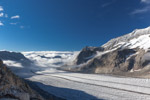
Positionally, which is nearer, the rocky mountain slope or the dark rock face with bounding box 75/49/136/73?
the rocky mountain slope

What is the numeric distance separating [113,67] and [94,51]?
1869 cm

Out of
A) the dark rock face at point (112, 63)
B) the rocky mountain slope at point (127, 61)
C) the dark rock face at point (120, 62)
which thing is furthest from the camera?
the dark rock face at point (112, 63)

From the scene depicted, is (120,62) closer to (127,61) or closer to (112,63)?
(112,63)

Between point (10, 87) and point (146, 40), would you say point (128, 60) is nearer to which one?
point (146, 40)

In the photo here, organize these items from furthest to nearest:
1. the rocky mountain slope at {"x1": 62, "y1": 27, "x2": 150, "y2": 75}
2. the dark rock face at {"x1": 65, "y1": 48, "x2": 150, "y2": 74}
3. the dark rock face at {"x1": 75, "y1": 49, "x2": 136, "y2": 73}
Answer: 1. the dark rock face at {"x1": 75, "y1": 49, "x2": 136, "y2": 73}
2. the dark rock face at {"x1": 65, "y1": 48, "x2": 150, "y2": 74}
3. the rocky mountain slope at {"x1": 62, "y1": 27, "x2": 150, "y2": 75}

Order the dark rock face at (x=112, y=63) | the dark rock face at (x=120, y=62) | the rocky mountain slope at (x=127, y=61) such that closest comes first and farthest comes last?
the rocky mountain slope at (x=127, y=61) → the dark rock face at (x=120, y=62) → the dark rock face at (x=112, y=63)

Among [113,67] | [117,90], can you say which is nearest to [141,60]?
[113,67]

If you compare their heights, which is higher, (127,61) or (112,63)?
(127,61)

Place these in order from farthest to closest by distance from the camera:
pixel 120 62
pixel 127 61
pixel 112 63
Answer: pixel 112 63, pixel 120 62, pixel 127 61

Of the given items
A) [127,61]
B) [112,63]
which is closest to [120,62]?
[112,63]

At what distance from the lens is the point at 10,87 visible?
18.1 ft

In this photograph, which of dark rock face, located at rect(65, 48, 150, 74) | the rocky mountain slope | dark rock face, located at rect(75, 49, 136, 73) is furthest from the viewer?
dark rock face, located at rect(75, 49, 136, 73)

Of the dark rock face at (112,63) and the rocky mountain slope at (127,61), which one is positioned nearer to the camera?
the rocky mountain slope at (127,61)

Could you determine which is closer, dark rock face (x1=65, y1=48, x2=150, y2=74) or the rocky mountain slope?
the rocky mountain slope
